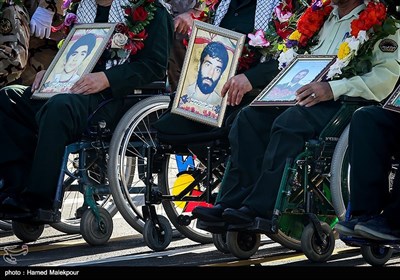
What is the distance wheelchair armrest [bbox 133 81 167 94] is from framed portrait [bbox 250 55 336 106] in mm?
1228

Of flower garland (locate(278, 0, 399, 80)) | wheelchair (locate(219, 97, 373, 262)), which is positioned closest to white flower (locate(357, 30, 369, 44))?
flower garland (locate(278, 0, 399, 80))

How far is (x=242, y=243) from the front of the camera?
7664 mm

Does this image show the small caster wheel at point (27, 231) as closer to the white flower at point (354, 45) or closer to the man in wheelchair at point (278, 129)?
the man in wheelchair at point (278, 129)

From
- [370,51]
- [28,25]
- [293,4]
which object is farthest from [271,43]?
[28,25]

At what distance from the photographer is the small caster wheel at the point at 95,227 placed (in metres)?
8.30

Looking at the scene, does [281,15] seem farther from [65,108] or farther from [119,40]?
[65,108]

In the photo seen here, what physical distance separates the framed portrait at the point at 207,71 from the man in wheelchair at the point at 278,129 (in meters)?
0.53

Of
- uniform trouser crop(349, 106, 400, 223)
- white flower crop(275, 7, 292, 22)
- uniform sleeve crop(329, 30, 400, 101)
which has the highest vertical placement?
white flower crop(275, 7, 292, 22)

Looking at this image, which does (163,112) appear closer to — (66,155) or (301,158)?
(66,155)

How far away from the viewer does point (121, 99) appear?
8.62 meters

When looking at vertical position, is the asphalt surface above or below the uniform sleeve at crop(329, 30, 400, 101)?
below

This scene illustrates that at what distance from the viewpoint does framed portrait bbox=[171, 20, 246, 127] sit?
8086mm

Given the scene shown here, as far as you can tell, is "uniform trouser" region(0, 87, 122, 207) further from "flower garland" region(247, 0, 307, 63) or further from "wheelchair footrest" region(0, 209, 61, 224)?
"flower garland" region(247, 0, 307, 63)

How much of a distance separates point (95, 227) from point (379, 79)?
6.99 ft
